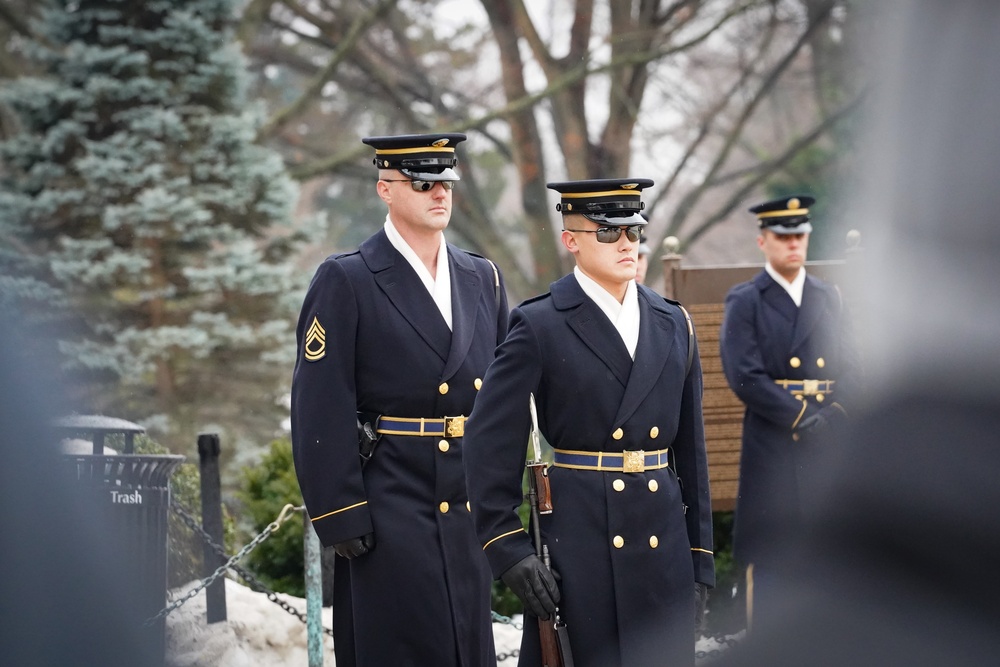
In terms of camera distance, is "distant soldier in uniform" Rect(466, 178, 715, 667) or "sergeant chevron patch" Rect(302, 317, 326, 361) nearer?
"distant soldier in uniform" Rect(466, 178, 715, 667)


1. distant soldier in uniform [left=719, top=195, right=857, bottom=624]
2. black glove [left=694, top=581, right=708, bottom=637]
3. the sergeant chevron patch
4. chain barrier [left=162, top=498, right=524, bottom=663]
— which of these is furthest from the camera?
distant soldier in uniform [left=719, top=195, right=857, bottom=624]

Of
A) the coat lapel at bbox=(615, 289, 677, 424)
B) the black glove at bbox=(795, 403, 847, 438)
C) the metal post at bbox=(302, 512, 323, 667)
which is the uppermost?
the coat lapel at bbox=(615, 289, 677, 424)

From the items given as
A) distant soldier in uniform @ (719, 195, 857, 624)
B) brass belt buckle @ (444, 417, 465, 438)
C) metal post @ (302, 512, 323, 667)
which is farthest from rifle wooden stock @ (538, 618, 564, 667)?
distant soldier in uniform @ (719, 195, 857, 624)

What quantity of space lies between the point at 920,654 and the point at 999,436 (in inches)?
7.5

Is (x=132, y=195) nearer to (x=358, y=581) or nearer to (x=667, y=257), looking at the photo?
(x=667, y=257)

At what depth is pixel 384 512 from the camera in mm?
4492

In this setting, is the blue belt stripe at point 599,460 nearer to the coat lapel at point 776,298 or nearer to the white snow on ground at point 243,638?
the white snow on ground at point 243,638

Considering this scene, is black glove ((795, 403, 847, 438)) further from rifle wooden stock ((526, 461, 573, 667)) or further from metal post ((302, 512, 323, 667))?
rifle wooden stock ((526, 461, 573, 667))

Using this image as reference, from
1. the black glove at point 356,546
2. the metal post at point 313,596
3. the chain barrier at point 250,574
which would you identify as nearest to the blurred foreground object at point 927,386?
the black glove at point 356,546

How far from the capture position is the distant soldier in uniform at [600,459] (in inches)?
149

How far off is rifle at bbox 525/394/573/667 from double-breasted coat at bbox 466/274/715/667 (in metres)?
0.03

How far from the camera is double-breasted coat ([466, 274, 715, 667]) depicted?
12.4ft

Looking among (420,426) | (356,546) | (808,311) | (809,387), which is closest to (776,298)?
(808,311)

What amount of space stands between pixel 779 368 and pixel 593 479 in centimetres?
333
